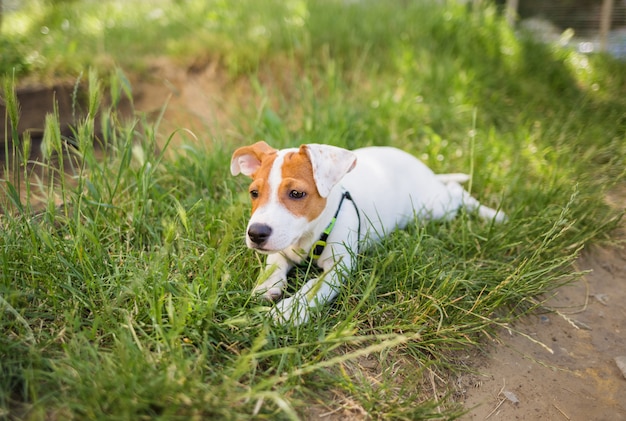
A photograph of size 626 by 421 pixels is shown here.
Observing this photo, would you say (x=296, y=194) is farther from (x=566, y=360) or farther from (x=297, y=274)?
(x=566, y=360)

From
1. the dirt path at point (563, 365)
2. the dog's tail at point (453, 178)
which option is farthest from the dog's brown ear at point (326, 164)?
the dog's tail at point (453, 178)

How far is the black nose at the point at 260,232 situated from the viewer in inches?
82.0

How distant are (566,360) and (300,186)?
1487mm

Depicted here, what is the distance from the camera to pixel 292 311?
212cm

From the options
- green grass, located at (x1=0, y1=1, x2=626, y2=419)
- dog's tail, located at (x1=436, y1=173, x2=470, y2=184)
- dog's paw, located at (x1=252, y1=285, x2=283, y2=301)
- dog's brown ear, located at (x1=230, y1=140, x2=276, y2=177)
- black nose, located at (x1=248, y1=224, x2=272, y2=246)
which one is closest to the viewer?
green grass, located at (x1=0, y1=1, x2=626, y2=419)

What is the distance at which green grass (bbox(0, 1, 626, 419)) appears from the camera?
1858 millimetres

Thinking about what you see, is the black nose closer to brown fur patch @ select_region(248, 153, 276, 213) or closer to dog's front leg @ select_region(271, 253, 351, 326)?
brown fur patch @ select_region(248, 153, 276, 213)

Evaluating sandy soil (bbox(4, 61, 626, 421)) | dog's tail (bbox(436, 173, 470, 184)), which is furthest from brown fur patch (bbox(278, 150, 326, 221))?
dog's tail (bbox(436, 173, 470, 184))

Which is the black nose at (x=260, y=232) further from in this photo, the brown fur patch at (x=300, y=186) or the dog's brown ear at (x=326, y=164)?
the dog's brown ear at (x=326, y=164)

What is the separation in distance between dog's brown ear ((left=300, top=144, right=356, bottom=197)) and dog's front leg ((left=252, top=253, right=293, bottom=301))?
1.37 ft

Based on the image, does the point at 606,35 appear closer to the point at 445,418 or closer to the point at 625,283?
the point at 625,283

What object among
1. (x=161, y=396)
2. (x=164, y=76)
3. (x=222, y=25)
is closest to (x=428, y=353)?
(x=161, y=396)

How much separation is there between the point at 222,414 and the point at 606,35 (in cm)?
549

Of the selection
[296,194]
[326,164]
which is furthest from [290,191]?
[326,164]
